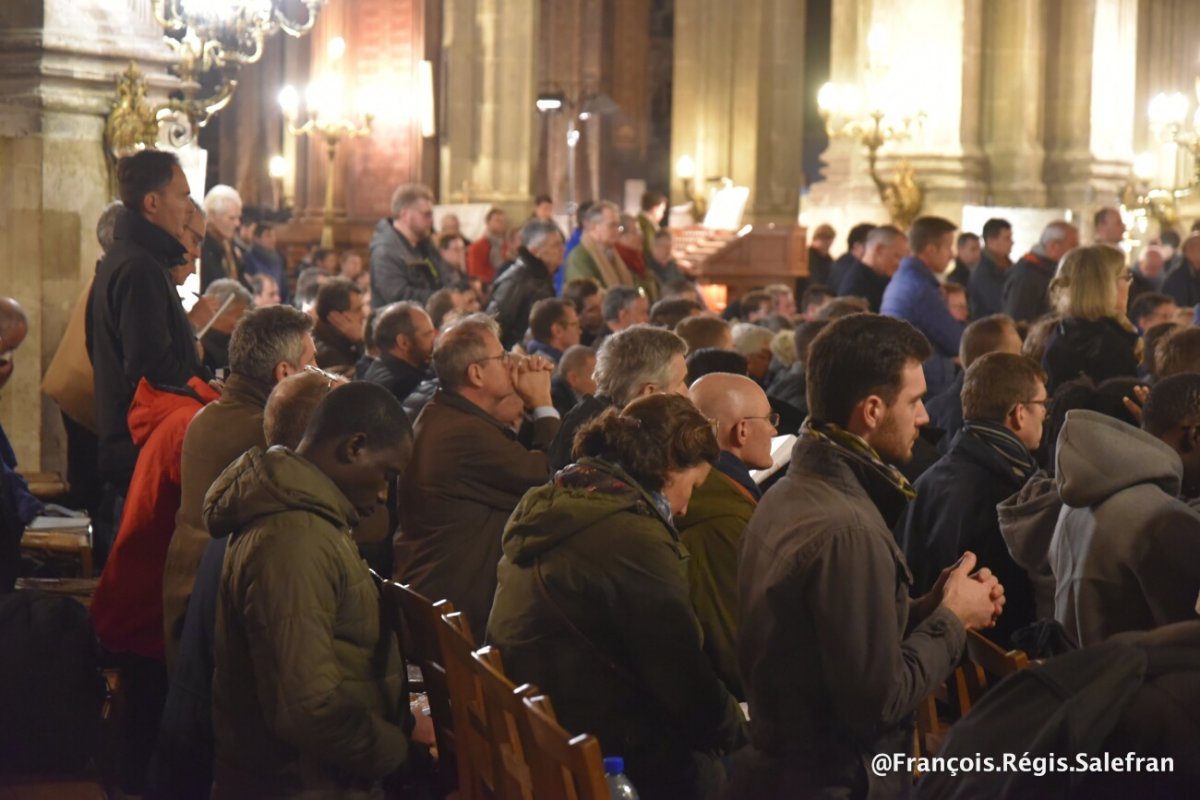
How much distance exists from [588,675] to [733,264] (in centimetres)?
1325

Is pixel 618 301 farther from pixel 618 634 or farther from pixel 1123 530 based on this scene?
pixel 618 634

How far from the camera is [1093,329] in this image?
823cm

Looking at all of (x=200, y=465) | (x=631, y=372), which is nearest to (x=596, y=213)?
(x=631, y=372)

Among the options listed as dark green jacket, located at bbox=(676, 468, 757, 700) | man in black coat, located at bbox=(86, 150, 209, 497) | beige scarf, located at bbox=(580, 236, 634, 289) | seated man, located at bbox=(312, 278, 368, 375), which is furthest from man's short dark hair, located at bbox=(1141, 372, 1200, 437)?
beige scarf, located at bbox=(580, 236, 634, 289)

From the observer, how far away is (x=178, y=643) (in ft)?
15.9

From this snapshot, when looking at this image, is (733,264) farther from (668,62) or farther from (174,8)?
(668,62)

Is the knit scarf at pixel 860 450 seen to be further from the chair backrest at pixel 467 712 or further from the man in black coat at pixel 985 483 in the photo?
the man in black coat at pixel 985 483

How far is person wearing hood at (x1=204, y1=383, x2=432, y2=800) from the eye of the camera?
12.8ft

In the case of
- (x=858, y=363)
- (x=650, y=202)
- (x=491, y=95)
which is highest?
(x=491, y=95)

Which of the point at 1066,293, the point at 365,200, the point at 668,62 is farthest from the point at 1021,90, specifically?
the point at 668,62

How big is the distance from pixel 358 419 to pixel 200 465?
115cm

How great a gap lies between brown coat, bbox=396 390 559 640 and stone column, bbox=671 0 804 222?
53.6 ft

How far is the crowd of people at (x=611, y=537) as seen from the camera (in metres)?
3.59

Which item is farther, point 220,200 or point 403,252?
point 403,252
